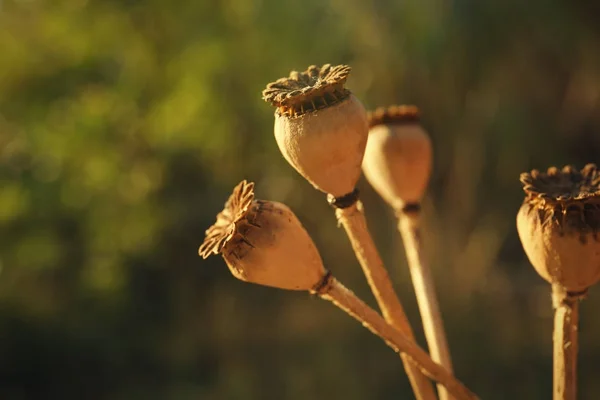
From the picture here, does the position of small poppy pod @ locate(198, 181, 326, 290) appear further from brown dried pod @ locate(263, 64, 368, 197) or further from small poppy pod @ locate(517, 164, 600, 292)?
small poppy pod @ locate(517, 164, 600, 292)

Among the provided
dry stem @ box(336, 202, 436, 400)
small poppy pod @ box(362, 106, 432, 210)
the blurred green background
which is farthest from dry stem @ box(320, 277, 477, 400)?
the blurred green background

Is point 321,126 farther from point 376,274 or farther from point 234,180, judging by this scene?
point 234,180

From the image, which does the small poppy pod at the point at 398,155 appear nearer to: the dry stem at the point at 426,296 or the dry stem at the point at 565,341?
the dry stem at the point at 426,296

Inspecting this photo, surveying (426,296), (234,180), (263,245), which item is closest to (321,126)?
(263,245)

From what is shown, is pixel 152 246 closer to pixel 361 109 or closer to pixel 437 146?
pixel 437 146

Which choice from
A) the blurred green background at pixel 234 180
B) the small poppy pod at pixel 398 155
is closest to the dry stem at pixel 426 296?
the small poppy pod at pixel 398 155

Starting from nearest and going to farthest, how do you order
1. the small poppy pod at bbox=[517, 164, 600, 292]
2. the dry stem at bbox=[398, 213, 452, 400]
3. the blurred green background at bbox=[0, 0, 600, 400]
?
the small poppy pod at bbox=[517, 164, 600, 292] → the dry stem at bbox=[398, 213, 452, 400] → the blurred green background at bbox=[0, 0, 600, 400]

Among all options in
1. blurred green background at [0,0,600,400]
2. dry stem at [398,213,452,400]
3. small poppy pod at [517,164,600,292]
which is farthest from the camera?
blurred green background at [0,0,600,400]
